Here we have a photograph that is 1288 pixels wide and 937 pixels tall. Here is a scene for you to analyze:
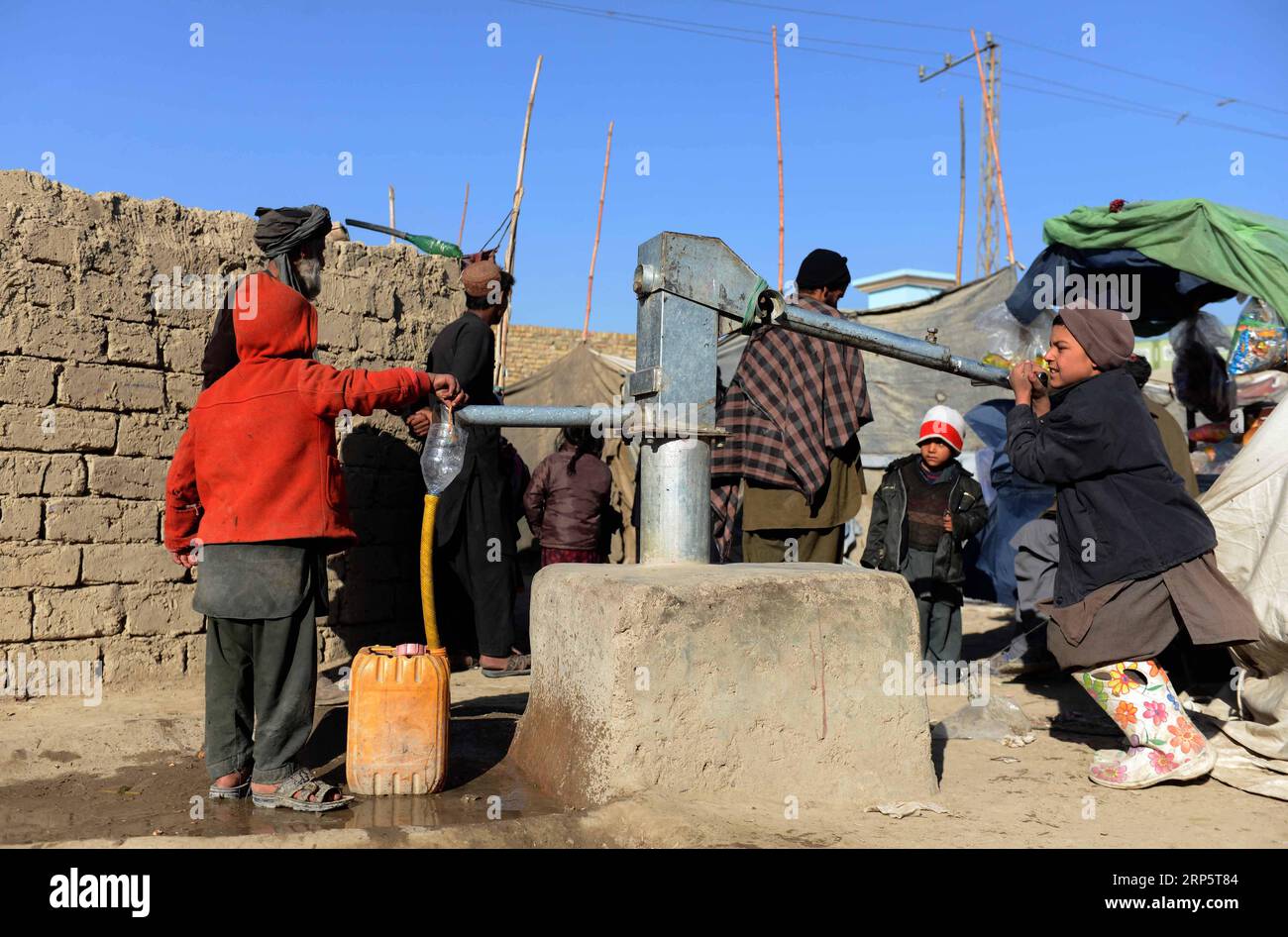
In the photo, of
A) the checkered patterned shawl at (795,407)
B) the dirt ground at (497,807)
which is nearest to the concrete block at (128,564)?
the dirt ground at (497,807)

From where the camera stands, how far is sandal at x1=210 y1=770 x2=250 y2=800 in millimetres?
3021

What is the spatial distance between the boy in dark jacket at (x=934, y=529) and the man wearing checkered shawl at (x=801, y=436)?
94 centimetres

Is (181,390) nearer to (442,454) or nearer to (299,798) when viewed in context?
(442,454)

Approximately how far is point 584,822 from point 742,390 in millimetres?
2253

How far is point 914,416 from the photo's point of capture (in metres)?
9.30

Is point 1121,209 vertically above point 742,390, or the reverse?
point 1121,209

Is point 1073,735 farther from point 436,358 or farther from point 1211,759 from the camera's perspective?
A: point 436,358

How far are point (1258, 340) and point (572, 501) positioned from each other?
3643 mm

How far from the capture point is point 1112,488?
3.29 m

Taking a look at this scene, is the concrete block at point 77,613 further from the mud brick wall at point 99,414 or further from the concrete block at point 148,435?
the concrete block at point 148,435

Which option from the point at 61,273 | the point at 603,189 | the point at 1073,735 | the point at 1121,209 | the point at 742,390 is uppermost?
the point at 603,189

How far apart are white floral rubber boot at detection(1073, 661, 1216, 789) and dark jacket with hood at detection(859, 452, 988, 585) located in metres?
1.86
